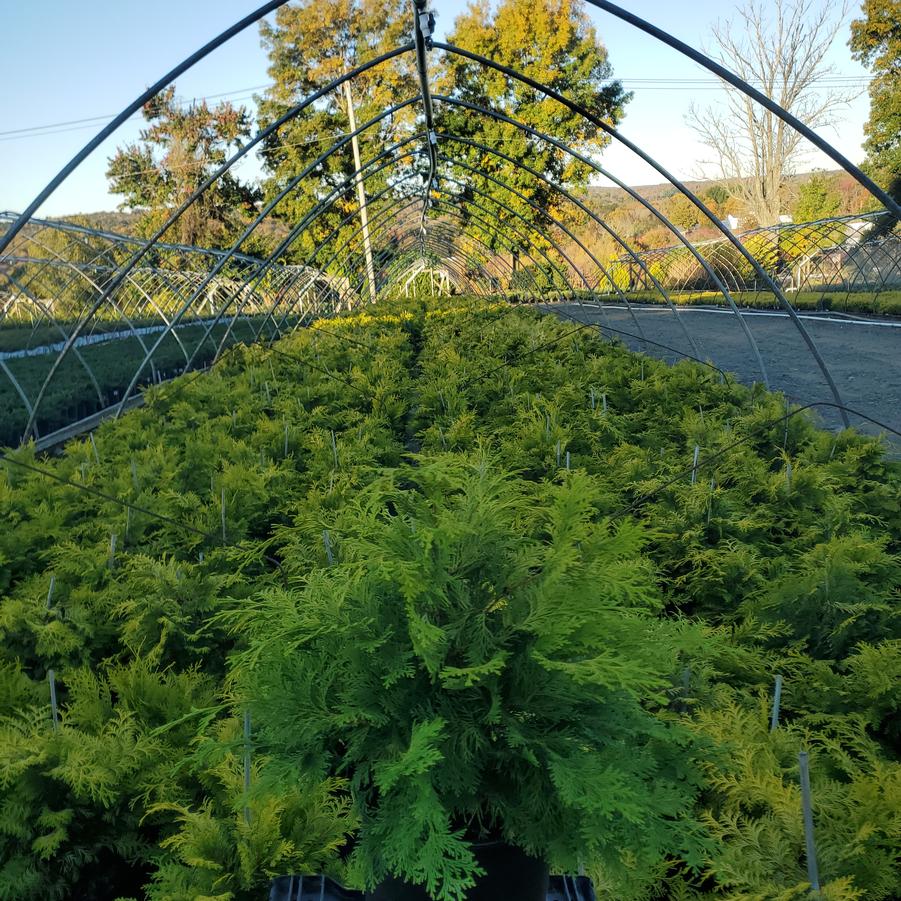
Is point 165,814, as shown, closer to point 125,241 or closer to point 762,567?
point 762,567

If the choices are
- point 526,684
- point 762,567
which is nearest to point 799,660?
point 762,567

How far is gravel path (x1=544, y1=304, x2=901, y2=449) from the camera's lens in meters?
9.12

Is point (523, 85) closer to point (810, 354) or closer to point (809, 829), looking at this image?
point (810, 354)

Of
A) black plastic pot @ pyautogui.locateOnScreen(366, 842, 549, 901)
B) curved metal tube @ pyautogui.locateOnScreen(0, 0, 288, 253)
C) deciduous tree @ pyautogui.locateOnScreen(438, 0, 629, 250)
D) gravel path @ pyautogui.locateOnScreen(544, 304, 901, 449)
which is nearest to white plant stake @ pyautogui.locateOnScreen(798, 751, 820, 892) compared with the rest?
black plastic pot @ pyautogui.locateOnScreen(366, 842, 549, 901)

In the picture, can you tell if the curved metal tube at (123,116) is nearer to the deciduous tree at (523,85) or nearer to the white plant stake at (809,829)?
the white plant stake at (809,829)

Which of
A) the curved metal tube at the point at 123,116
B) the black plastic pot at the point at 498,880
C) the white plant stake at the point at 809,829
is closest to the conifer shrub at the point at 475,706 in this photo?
the black plastic pot at the point at 498,880

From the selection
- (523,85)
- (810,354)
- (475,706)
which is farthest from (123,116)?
(523,85)

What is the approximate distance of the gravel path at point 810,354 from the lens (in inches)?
359

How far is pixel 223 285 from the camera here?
26297 mm

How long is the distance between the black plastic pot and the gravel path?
5.55 metres

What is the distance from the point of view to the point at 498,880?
138cm

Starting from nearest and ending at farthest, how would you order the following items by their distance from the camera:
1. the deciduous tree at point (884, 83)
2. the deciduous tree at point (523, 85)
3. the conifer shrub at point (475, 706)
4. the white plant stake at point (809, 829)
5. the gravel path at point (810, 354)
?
the conifer shrub at point (475, 706) < the white plant stake at point (809, 829) < the gravel path at point (810, 354) < the deciduous tree at point (884, 83) < the deciduous tree at point (523, 85)

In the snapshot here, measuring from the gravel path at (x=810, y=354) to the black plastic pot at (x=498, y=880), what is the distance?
5.55 metres

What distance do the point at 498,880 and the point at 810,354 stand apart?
598 inches
